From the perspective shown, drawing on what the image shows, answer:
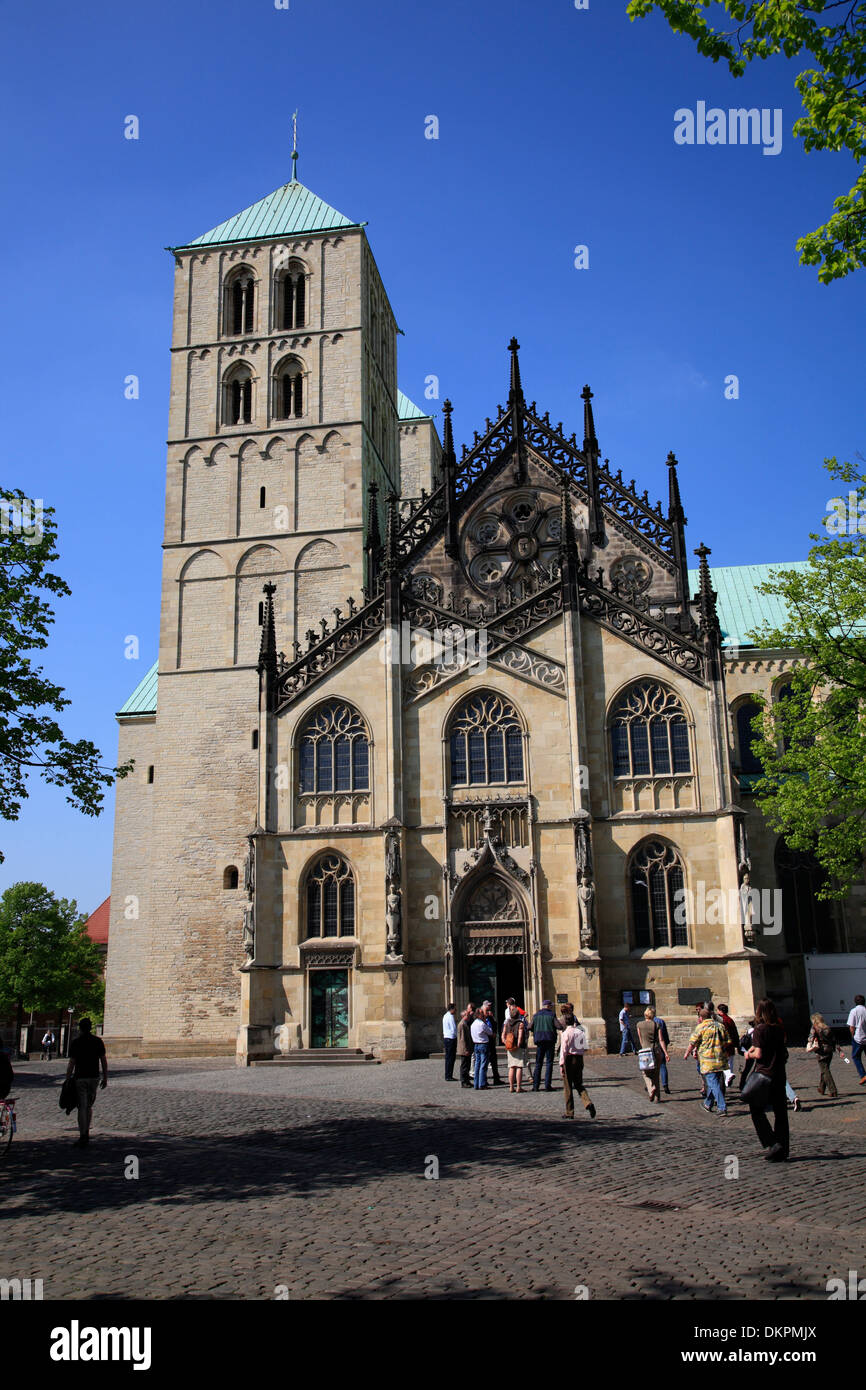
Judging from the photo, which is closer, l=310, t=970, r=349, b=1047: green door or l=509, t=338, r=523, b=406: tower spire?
l=310, t=970, r=349, b=1047: green door

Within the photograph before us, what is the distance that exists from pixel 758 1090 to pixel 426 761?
20.1m

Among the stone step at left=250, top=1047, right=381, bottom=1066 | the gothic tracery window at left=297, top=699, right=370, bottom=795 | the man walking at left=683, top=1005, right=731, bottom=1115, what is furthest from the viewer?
the gothic tracery window at left=297, top=699, right=370, bottom=795

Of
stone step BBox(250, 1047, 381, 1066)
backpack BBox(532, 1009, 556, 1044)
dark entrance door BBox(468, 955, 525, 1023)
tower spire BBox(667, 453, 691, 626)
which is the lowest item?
stone step BBox(250, 1047, 381, 1066)

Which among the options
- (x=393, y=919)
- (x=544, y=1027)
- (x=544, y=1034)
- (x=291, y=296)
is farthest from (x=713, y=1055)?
(x=291, y=296)

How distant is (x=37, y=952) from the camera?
59.4 metres

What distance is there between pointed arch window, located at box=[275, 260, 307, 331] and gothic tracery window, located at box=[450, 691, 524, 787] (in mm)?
20115

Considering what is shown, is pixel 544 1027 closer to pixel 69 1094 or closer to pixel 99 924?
pixel 69 1094

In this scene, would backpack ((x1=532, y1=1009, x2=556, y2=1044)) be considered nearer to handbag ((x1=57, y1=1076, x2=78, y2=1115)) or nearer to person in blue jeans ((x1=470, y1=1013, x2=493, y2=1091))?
person in blue jeans ((x1=470, y1=1013, x2=493, y2=1091))

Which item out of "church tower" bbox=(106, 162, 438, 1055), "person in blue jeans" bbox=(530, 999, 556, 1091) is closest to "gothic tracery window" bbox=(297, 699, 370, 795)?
"church tower" bbox=(106, 162, 438, 1055)

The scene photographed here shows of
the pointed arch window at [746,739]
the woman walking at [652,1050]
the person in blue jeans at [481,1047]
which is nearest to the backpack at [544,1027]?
the person in blue jeans at [481,1047]

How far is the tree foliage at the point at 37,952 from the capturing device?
58.3 meters

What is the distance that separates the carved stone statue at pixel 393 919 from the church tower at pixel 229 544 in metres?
7.97

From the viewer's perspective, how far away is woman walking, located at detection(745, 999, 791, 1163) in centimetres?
1159
